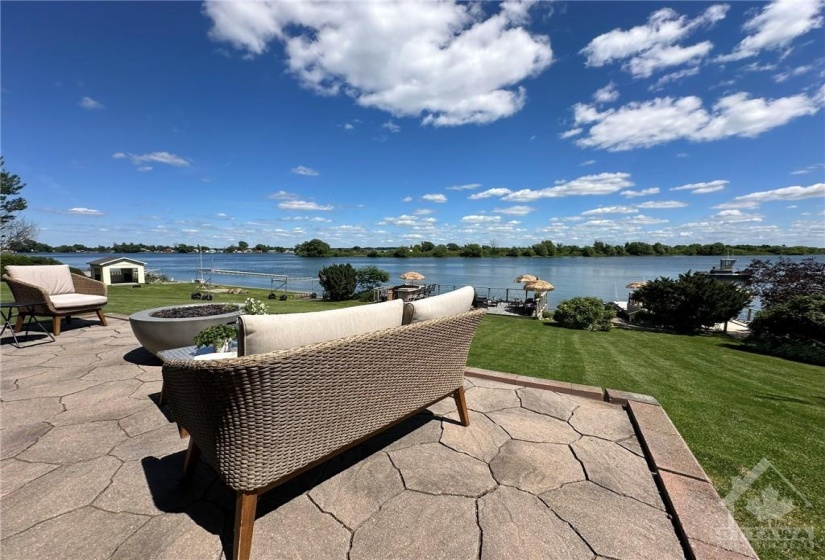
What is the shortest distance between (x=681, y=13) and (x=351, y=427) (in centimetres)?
828

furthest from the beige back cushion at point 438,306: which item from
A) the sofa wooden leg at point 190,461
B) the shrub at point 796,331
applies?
the shrub at point 796,331

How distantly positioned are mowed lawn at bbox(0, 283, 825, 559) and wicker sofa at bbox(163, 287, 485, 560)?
5.60 ft


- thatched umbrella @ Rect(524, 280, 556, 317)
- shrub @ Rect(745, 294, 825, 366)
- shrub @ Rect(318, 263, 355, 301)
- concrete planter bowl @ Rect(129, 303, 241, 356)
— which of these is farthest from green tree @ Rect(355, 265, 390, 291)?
concrete planter bowl @ Rect(129, 303, 241, 356)

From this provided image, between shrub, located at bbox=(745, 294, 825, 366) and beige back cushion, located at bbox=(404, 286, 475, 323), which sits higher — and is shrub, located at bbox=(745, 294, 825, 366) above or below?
below

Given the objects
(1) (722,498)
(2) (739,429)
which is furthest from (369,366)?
(2) (739,429)

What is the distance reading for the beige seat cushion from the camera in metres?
4.34

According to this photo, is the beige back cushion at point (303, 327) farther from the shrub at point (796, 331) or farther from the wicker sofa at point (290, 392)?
the shrub at point (796, 331)

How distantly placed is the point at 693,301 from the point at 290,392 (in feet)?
43.9

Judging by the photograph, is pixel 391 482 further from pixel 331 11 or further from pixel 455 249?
pixel 455 249

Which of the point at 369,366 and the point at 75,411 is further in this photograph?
the point at 75,411

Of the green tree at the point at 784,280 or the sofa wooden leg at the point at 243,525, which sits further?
the green tree at the point at 784,280

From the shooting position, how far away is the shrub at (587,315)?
9.95m

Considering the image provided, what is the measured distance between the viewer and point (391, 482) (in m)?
1.69

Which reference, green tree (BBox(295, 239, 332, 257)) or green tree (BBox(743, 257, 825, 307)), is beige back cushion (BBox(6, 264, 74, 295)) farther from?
green tree (BBox(295, 239, 332, 257))
